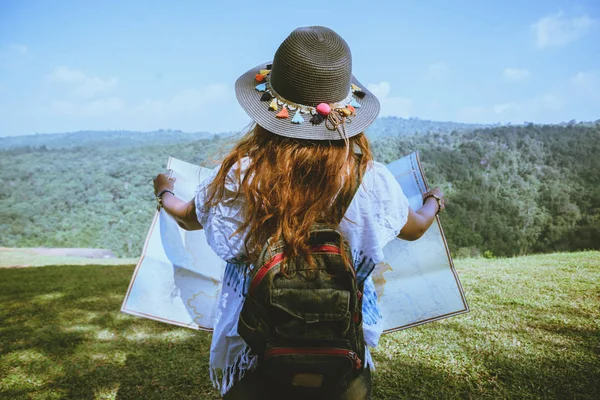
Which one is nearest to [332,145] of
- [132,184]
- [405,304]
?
[405,304]

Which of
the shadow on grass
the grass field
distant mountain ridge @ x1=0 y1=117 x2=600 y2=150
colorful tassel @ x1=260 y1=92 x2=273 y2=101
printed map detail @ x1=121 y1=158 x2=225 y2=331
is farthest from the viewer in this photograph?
distant mountain ridge @ x1=0 y1=117 x2=600 y2=150

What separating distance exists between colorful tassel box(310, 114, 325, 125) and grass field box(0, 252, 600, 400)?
6.78 feet

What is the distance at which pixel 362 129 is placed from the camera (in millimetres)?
1402

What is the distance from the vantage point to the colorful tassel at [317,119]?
137 centimetres

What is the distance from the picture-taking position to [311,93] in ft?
4.55

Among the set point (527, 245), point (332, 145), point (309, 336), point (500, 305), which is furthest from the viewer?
point (527, 245)

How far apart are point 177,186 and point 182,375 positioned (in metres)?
1.60

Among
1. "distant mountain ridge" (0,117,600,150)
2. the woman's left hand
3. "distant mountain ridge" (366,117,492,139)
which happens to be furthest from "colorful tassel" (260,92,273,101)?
"distant mountain ridge" (0,117,600,150)

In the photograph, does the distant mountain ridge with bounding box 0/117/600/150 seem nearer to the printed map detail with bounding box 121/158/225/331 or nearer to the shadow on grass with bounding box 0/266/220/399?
the shadow on grass with bounding box 0/266/220/399

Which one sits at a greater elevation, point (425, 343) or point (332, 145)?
point (332, 145)

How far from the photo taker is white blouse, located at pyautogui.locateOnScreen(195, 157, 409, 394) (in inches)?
54.2

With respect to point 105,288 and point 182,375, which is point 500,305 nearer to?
point 182,375

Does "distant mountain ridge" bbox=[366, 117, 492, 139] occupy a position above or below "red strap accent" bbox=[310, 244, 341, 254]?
above

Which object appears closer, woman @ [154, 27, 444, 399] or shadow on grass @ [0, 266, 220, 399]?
woman @ [154, 27, 444, 399]
